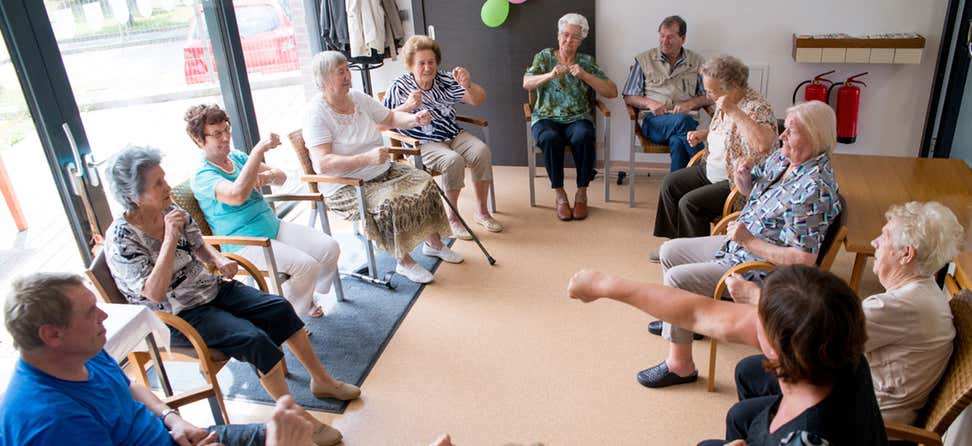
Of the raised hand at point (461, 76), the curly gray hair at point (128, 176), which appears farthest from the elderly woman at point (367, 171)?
the curly gray hair at point (128, 176)

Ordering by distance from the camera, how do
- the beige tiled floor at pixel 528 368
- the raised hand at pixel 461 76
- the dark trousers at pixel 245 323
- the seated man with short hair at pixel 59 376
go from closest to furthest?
the seated man with short hair at pixel 59 376 → the dark trousers at pixel 245 323 → the beige tiled floor at pixel 528 368 → the raised hand at pixel 461 76

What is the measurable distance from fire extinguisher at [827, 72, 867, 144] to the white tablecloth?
4146mm

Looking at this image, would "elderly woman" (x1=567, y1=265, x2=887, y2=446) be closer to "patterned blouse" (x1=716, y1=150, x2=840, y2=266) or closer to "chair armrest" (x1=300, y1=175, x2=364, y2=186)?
"patterned blouse" (x1=716, y1=150, x2=840, y2=266)

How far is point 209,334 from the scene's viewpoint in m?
2.36

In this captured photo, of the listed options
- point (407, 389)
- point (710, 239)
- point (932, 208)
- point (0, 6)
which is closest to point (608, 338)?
point (710, 239)

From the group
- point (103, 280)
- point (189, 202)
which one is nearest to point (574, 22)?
point (189, 202)

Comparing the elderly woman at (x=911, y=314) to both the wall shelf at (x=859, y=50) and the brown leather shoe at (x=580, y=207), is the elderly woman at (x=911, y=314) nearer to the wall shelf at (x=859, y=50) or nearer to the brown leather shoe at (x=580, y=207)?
the brown leather shoe at (x=580, y=207)

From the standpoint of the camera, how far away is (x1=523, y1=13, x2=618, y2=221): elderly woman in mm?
4270

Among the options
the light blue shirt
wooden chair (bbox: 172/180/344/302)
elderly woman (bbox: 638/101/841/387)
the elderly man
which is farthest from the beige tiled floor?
the elderly man

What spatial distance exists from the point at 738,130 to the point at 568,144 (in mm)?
1432

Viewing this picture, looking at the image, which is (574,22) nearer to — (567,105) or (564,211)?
(567,105)

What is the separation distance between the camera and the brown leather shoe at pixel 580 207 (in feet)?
14.1

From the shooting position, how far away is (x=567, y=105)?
4414mm

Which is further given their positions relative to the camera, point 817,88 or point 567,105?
point 567,105
